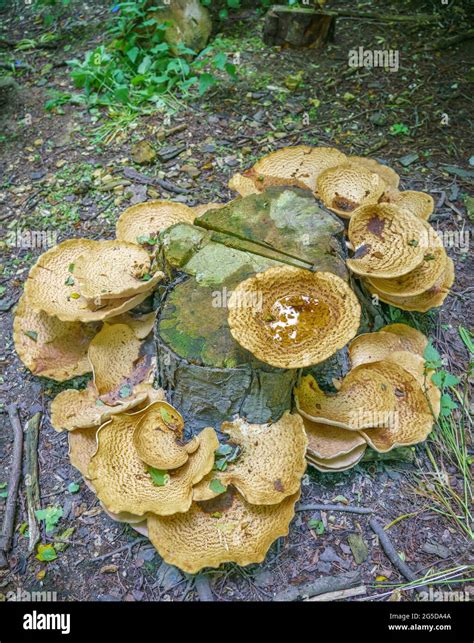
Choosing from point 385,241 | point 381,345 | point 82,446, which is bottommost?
point 82,446

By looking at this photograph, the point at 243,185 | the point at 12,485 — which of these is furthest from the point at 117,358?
the point at 243,185

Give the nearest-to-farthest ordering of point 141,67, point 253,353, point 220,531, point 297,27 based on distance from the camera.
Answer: point 253,353
point 220,531
point 141,67
point 297,27

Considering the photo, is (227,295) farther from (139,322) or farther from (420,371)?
(420,371)

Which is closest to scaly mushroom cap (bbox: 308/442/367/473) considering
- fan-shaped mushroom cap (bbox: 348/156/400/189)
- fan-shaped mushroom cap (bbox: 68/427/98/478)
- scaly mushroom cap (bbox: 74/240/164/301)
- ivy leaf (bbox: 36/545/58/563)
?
fan-shaped mushroom cap (bbox: 68/427/98/478)

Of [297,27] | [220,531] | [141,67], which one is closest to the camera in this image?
[220,531]

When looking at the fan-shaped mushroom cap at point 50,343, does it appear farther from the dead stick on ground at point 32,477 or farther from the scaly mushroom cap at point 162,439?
the scaly mushroom cap at point 162,439

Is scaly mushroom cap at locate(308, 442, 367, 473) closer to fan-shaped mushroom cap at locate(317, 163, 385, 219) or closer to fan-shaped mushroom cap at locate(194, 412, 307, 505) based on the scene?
fan-shaped mushroom cap at locate(194, 412, 307, 505)

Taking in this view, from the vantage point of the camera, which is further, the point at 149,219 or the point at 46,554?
the point at 149,219
